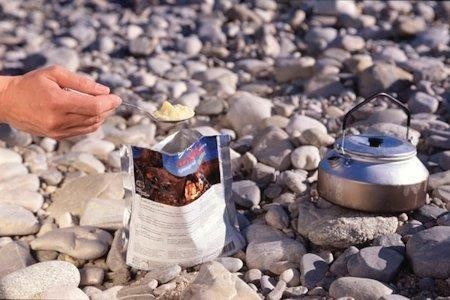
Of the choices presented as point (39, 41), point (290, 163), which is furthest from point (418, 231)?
point (39, 41)

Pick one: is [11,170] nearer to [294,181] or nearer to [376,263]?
[294,181]

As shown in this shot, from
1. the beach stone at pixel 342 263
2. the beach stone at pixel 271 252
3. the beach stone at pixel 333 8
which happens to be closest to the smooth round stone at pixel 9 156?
the beach stone at pixel 271 252

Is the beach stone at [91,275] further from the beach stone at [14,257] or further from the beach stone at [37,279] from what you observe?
the beach stone at [14,257]

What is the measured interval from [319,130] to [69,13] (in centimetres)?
375

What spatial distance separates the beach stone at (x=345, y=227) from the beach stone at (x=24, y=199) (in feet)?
3.61

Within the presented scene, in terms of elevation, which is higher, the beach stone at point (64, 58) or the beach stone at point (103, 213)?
the beach stone at point (103, 213)

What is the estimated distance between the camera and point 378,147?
7.66ft

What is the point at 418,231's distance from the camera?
2.31 metres

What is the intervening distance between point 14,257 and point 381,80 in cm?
234

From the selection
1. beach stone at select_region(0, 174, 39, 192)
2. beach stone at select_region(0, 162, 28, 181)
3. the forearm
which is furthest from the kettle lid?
beach stone at select_region(0, 162, 28, 181)

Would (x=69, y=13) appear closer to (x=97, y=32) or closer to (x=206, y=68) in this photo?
(x=97, y=32)

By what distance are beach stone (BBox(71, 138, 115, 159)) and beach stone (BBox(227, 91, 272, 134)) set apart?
24.8 inches

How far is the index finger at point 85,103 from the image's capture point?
209 cm

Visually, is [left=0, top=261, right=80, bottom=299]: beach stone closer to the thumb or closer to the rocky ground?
the rocky ground
